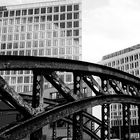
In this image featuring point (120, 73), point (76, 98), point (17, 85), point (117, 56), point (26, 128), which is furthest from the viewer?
point (117, 56)

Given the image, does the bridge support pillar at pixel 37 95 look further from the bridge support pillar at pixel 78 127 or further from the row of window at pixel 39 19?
the row of window at pixel 39 19

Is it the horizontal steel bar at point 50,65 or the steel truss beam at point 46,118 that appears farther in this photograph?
the horizontal steel bar at point 50,65

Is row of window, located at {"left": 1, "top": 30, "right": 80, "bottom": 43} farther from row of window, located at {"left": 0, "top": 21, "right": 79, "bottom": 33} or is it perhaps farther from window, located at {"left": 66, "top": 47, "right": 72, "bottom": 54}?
window, located at {"left": 66, "top": 47, "right": 72, "bottom": 54}

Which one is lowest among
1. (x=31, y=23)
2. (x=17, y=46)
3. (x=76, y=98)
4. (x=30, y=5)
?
(x=76, y=98)

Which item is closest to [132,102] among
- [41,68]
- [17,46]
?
[41,68]

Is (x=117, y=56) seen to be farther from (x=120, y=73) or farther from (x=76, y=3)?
(x=120, y=73)

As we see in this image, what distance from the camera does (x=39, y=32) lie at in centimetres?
9625

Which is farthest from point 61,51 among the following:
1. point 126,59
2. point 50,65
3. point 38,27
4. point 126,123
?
point 50,65

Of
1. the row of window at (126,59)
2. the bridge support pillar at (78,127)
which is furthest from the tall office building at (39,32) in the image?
the bridge support pillar at (78,127)

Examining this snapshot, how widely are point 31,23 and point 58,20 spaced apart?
989 centimetres

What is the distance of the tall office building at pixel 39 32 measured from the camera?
299ft

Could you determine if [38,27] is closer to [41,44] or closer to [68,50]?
[41,44]

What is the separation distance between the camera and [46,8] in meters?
97.4

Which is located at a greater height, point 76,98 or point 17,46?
point 17,46
